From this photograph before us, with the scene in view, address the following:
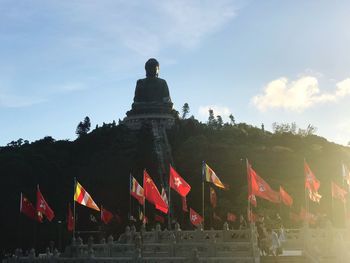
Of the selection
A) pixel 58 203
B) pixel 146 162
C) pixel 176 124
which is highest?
pixel 176 124

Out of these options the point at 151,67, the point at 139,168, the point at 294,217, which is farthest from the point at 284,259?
the point at 151,67

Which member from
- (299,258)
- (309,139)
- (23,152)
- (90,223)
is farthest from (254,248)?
(23,152)

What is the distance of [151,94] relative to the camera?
80812 mm

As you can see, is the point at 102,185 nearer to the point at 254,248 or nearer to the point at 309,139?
the point at 309,139

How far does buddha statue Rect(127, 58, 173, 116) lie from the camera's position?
80.2 metres

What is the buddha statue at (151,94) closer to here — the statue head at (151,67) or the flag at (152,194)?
the statue head at (151,67)

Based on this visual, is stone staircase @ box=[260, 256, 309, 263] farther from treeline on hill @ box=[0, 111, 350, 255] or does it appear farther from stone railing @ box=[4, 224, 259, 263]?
treeline on hill @ box=[0, 111, 350, 255]

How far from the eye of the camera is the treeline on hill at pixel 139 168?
Result: 196ft

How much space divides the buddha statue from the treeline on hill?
11.1ft

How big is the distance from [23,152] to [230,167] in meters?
31.9

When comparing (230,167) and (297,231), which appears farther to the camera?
(230,167)

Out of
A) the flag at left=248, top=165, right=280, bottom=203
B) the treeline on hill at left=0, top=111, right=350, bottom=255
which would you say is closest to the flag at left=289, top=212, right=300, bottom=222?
the treeline on hill at left=0, top=111, right=350, bottom=255

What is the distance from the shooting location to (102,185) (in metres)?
68.6

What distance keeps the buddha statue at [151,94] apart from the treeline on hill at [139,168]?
338 centimetres
